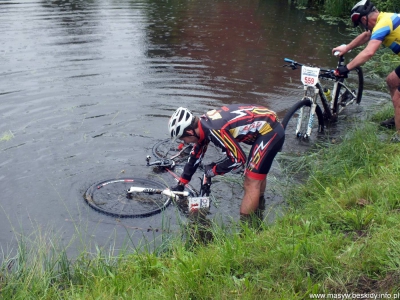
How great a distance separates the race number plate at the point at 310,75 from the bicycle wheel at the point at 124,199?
2.95 meters

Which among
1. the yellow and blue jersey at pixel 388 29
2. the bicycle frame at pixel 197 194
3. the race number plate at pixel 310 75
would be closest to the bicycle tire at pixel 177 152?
the bicycle frame at pixel 197 194

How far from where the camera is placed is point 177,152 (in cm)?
771

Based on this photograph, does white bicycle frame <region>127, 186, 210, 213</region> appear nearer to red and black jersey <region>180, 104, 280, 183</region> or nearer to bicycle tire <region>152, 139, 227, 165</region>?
red and black jersey <region>180, 104, 280, 183</region>

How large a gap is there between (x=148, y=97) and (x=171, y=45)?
4768mm

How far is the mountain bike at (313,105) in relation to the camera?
772cm

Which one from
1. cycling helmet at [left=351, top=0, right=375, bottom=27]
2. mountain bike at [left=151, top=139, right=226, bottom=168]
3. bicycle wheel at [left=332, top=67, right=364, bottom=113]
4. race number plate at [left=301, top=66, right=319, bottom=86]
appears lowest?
mountain bike at [left=151, top=139, right=226, bottom=168]

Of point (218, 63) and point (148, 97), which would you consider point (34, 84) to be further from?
point (218, 63)

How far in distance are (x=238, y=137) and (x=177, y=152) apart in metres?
2.20

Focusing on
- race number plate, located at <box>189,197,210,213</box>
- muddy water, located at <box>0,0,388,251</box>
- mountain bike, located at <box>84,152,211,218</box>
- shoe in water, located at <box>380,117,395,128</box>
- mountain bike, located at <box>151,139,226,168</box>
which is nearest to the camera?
race number plate, located at <box>189,197,210,213</box>

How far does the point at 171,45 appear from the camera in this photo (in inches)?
575

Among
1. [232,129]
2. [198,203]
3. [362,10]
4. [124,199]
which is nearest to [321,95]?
[362,10]

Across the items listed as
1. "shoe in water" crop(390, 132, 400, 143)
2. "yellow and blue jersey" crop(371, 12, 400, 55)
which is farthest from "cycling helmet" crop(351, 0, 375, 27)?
"shoe in water" crop(390, 132, 400, 143)

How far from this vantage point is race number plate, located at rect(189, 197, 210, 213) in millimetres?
5898

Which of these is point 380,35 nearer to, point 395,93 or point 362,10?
point 362,10
